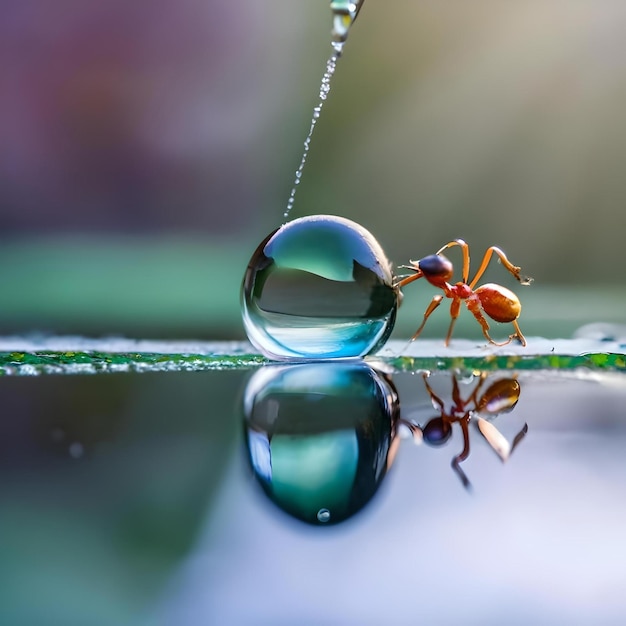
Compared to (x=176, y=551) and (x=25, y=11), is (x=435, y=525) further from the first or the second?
(x=25, y=11)

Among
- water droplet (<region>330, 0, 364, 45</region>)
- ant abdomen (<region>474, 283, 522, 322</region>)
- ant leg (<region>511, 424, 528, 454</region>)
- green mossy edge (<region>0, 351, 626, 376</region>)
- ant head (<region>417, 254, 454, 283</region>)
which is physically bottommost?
green mossy edge (<region>0, 351, 626, 376</region>)

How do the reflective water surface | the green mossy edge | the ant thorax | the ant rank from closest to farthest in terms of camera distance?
the reflective water surface, the green mossy edge, the ant, the ant thorax

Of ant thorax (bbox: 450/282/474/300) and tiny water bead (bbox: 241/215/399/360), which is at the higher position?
tiny water bead (bbox: 241/215/399/360)

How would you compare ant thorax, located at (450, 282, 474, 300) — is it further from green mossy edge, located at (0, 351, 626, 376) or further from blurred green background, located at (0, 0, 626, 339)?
blurred green background, located at (0, 0, 626, 339)

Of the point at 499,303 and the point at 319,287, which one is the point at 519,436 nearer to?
the point at 319,287

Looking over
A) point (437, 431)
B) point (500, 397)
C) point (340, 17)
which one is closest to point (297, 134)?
point (340, 17)

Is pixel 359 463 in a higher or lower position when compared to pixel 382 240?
higher

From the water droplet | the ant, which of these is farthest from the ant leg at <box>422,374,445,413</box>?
the water droplet

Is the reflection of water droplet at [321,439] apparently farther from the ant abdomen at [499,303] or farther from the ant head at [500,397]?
the ant abdomen at [499,303]

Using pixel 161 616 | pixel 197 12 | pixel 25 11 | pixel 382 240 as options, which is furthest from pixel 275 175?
pixel 161 616
